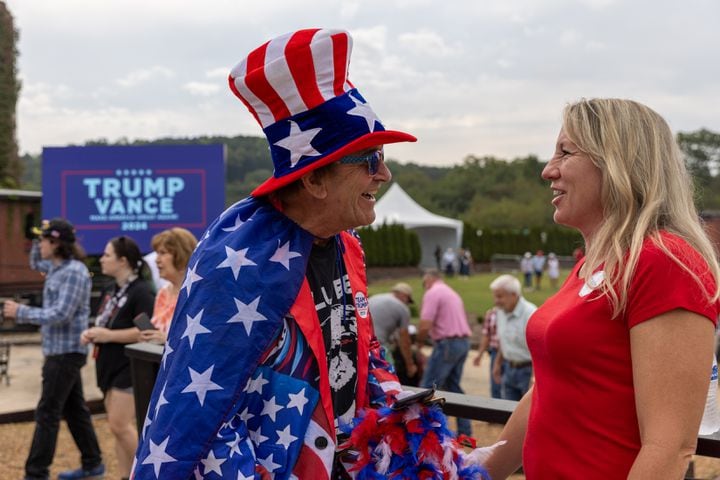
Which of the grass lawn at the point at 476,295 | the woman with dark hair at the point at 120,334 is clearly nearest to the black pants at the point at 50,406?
the woman with dark hair at the point at 120,334

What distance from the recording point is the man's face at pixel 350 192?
176 cm

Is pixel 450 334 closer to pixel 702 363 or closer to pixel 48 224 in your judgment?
pixel 48 224

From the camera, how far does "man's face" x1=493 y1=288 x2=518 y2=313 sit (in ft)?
22.9

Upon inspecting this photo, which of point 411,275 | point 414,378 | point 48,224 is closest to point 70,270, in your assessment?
point 48,224

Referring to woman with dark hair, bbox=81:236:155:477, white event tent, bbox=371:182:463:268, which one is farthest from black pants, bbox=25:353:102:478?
white event tent, bbox=371:182:463:268

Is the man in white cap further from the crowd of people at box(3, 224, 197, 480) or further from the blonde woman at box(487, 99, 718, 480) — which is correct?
the blonde woman at box(487, 99, 718, 480)

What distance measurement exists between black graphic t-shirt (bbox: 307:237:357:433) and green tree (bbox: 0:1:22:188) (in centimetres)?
2397

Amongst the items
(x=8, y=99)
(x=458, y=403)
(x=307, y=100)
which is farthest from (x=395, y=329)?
(x=8, y=99)

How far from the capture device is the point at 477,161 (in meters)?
106

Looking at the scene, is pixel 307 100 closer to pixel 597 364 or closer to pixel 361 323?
pixel 361 323

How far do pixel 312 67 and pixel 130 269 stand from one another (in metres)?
3.96

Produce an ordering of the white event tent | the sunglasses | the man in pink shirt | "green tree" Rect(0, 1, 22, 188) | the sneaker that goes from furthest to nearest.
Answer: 1. the white event tent
2. "green tree" Rect(0, 1, 22, 188)
3. the man in pink shirt
4. the sneaker
5. the sunglasses

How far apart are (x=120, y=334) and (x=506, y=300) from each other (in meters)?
3.44

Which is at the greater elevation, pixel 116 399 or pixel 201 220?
pixel 201 220
